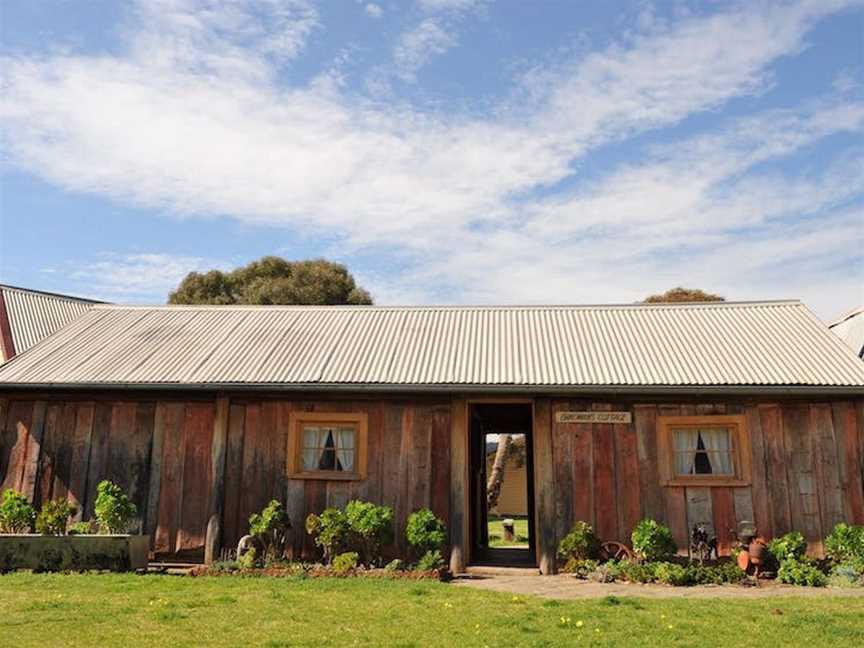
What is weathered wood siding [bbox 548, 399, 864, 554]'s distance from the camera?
39.6ft

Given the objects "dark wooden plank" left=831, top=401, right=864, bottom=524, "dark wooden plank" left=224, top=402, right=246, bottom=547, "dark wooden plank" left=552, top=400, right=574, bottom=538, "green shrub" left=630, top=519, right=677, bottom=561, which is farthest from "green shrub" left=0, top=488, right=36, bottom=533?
"dark wooden plank" left=831, top=401, right=864, bottom=524

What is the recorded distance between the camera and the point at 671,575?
1077 cm

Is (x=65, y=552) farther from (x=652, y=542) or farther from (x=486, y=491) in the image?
(x=486, y=491)

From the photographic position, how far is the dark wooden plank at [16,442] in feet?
44.2

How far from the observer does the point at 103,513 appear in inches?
470

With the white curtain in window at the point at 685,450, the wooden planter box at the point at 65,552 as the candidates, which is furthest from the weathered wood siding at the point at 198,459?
the white curtain in window at the point at 685,450

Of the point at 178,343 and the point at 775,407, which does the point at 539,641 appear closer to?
the point at 775,407

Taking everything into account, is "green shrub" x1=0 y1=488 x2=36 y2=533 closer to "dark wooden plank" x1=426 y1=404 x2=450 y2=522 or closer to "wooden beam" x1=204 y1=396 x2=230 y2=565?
"wooden beam" x1=204 y1=396 x2=230 y2=565

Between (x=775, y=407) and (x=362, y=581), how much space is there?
6.94 meters

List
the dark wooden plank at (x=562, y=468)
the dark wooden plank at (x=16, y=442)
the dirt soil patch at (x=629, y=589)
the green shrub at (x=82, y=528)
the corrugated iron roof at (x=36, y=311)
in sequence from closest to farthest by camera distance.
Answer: the dirt soil patch at (x=629, y=589) → the green shrub at (x=82, y=528) → the dark wooden plank at (x=562, y=468) → the dark wooden plank at (x=16, y=442) → the corrugated iron roof at (x=36, y=311)

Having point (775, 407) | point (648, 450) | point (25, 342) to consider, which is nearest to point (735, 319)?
point (775, 407)

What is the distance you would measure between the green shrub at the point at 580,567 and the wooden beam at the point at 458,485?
1.59m

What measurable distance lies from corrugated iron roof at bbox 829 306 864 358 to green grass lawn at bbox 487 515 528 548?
8900 mm

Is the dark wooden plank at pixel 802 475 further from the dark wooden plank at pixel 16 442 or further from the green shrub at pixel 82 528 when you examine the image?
the dark wooden plank at pixel 16 442
